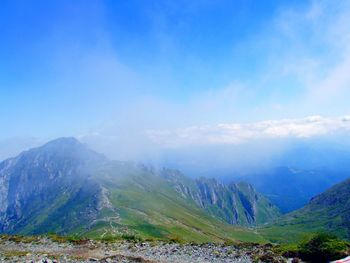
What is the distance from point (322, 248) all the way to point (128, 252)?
19.8 m

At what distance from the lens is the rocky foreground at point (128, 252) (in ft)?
108

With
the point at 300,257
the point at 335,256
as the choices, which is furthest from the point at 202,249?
the point at 335,256

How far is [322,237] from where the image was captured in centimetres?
3166

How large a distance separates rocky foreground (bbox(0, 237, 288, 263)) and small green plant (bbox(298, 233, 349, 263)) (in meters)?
2.46

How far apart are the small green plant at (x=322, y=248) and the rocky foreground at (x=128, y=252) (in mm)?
2458

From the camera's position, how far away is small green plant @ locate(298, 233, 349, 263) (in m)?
29.5

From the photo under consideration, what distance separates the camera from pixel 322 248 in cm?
3055

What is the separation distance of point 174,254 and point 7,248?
22.2 meters

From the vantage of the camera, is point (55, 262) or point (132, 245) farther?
point (132, 245)

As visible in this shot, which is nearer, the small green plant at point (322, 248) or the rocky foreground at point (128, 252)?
the small green plant at point (322, 248)

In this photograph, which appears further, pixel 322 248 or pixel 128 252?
pixel 128 252

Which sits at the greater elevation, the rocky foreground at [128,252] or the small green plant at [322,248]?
the small green plant at [322,248]

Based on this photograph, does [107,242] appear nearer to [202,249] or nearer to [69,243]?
[69,243]

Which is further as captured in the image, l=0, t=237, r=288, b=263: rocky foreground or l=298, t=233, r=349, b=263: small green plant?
l=0, t=237, r=288, b=263: rocky foreground
